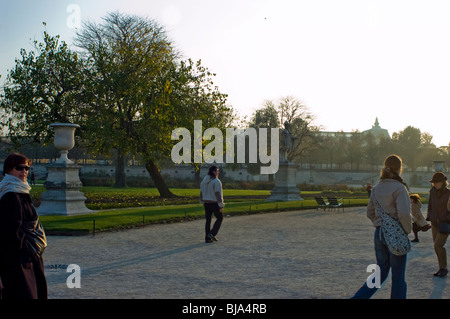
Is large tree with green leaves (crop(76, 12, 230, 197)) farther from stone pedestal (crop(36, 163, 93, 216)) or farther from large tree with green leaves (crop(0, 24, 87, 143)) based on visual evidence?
stone pedestal (crop(36, 163, 93, 216))

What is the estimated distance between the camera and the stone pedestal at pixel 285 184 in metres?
29.0

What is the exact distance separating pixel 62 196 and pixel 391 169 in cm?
1348

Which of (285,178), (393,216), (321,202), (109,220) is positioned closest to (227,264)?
(393,216)

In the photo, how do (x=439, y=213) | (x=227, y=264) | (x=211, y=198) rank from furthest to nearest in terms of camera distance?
(x=211, y=198)
(x=227, y=264)
(x=439, y=213)

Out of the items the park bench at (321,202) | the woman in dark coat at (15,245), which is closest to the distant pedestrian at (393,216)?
the woman in dark coat at (15,245)

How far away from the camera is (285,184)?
1160 inches

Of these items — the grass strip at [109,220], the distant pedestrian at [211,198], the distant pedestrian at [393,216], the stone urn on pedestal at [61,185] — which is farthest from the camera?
the stone urn on pedestal at [61,185]

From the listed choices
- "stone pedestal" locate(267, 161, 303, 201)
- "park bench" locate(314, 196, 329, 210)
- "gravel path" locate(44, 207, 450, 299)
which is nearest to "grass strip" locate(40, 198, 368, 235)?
"gravel path" locate(44, 207, 450, 299)

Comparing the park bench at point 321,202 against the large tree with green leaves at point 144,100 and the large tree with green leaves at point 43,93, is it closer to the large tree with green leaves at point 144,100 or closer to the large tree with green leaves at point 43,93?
the large tree with green leaves at point 144,100

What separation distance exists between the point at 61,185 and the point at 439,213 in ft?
41.4

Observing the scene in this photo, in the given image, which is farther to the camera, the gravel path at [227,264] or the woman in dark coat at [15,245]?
the gravel path at [227,264]

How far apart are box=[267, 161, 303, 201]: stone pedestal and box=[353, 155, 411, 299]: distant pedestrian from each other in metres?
22.8

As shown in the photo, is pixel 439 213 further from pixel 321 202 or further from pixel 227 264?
pixel 321 202
